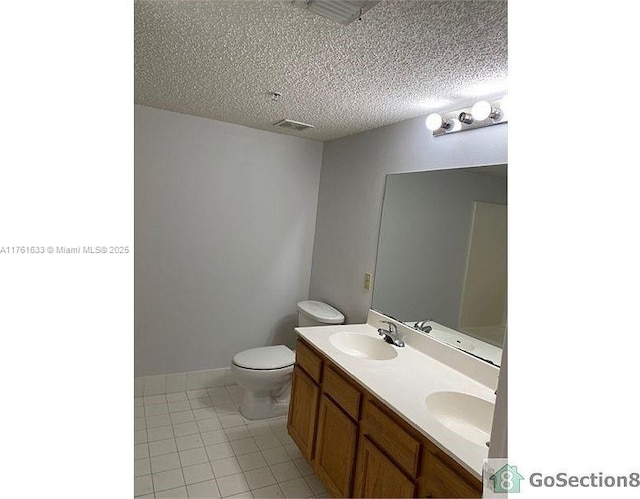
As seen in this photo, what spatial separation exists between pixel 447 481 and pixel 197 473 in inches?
59.2

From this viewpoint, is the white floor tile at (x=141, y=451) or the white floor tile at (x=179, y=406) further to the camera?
the white floor tile at (x=179, y=406)

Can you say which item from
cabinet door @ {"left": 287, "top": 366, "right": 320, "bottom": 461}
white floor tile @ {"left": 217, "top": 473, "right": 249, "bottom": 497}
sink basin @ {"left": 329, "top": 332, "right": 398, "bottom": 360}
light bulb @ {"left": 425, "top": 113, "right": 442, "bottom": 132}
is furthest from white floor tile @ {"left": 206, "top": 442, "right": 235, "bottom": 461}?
light bulb @ {"left": 425, "top": 113, "right": 442, "bottom": 132}

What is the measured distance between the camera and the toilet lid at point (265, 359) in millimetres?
2486

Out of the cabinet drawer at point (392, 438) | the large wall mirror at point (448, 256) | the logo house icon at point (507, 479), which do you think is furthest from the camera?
the large wall mirror at point (448, 256)

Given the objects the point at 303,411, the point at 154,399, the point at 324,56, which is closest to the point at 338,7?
the point at 324,56

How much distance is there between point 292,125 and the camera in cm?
260

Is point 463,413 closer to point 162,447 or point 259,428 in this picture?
point 259,428

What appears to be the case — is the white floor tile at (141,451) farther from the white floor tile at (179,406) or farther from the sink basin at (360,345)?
the sink basin at (360,345)

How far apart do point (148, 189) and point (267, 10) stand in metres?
1.83

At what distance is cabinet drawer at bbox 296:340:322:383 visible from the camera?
1940mm

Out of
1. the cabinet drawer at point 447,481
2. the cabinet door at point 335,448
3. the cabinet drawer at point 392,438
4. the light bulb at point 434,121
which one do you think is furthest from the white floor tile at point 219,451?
the light bulb at point 434,121
